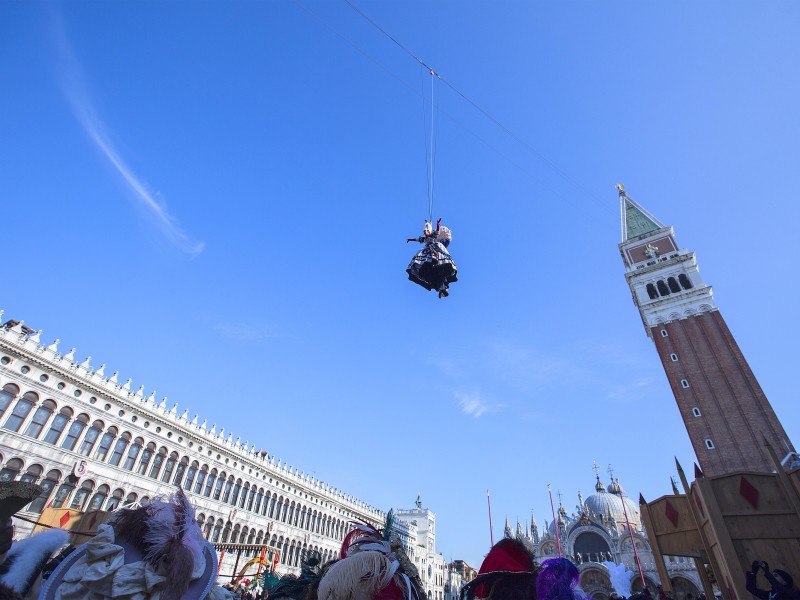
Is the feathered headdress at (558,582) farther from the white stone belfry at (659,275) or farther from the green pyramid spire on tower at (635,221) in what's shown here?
the green pyramid spire on tower at (635,221)

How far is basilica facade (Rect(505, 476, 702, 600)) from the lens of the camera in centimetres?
4350

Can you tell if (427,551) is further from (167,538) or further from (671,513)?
(167,538)

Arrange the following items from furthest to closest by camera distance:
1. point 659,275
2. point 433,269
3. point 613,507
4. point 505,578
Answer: point 613,507
point 659,275
point 433,269
point 505,578

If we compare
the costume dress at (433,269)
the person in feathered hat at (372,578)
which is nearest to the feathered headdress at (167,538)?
the person in feathered hat at (372,578)

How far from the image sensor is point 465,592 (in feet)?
12.2

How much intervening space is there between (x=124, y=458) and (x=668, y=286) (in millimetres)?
51165

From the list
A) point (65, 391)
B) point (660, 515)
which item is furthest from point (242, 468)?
point (660, 515)

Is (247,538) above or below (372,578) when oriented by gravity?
above

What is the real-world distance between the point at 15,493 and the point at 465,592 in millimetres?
3868

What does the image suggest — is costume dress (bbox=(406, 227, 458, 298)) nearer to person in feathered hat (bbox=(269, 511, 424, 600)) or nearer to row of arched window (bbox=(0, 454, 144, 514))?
person in feathered hat (bbox=(269, 511, 424, 600))

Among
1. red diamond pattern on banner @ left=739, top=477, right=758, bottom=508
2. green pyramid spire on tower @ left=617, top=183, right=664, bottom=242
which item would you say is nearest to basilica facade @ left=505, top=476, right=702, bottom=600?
green pyramid spire on tower @ left=617, top=183, right=664, bottom=242

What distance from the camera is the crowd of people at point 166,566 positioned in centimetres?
229

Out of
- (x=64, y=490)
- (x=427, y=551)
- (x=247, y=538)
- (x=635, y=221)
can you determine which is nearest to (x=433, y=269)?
(x=64, y=490)

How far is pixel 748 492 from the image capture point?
29.0 feet
